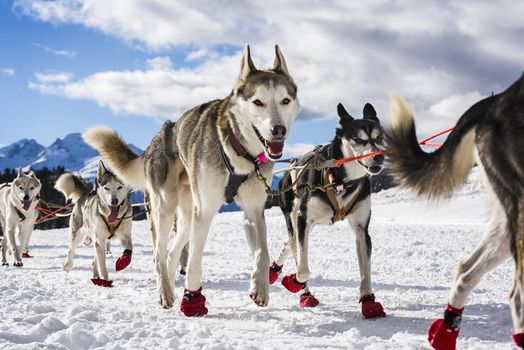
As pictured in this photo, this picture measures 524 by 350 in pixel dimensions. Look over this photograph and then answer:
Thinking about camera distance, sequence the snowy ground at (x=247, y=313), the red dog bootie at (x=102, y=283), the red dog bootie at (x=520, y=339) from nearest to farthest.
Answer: the red dog bootie at (x=520, y=339), the snowy ground at (x=247, y=313), the red dog bootie at (x=102, y=283)

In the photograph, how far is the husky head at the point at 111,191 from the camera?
7535 millimetres

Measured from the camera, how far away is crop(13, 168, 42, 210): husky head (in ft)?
37.8

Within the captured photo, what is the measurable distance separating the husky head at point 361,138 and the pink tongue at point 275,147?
41.6 inches

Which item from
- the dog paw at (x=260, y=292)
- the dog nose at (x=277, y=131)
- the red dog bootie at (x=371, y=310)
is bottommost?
the red dog bootie at (x=371, y=310)

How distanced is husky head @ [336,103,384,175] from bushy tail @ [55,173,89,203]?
6.45 m

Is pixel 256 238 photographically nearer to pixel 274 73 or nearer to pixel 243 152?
pixel 243 152

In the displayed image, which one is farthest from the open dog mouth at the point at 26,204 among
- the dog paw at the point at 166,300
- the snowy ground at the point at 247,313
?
the dog paw at the point at 166,300

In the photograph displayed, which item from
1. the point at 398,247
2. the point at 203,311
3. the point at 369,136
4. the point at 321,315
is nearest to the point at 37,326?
the point at 203,311

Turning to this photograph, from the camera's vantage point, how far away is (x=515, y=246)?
2.39 m

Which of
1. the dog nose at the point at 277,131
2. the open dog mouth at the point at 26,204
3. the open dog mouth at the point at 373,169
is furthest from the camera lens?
the open dog mouth at the point at 26,204

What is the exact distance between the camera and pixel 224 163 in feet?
13.6

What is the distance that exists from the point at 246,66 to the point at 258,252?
1.46 m

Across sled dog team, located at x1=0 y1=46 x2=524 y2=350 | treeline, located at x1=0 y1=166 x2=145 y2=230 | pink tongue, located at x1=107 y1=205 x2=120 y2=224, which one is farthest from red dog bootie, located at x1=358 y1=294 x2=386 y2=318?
treeline, located at x1=0 y1=166 x2=145 y2=230

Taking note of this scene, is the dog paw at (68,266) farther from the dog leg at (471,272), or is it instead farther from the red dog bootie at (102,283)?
the dog leg at (471,272)
